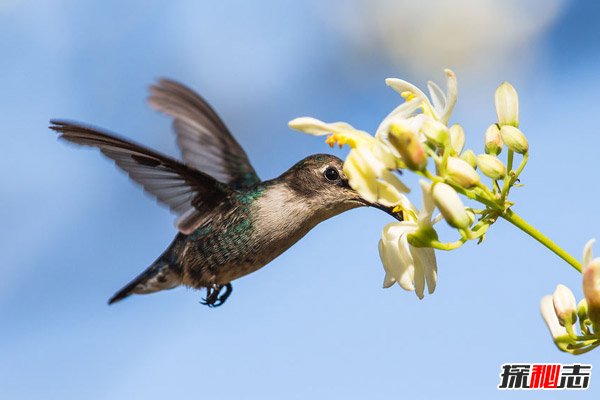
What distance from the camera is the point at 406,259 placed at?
3.82ft

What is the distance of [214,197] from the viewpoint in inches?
95.9

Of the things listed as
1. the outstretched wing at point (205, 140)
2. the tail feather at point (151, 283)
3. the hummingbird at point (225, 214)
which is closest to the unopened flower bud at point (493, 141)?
the hummingbird at point (225, 214)

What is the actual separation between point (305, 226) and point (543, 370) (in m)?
0.89

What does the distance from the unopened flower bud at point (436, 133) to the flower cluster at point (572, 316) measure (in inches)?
9.5

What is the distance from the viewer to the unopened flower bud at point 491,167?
1073 mm

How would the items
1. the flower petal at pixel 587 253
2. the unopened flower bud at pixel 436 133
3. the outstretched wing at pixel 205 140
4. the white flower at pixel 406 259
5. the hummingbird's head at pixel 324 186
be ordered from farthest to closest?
1. the outstretched wing at pixel 205 140
2. the hummingbird's head at pixel 324 186
3. the white flower at pixel 406 259
4. the unopened flower bud at pixel 436 133
5. the flower petal at pixel 587 253

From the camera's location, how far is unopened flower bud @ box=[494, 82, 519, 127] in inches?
47.1

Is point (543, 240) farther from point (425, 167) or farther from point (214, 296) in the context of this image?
point (214, 296)

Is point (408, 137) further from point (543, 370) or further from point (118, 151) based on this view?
point (118, 151)

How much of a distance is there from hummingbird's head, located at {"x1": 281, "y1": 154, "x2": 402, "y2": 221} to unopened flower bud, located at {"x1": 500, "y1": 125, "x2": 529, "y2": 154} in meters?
1.08

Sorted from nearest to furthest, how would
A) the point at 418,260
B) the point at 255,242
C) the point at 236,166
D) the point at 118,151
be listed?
the point at 418,260 < the point at 118,151 < the point at 255,242 < the point at 236,166

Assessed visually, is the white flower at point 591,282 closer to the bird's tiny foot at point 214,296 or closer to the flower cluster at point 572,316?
the flower cluster at point 572,316

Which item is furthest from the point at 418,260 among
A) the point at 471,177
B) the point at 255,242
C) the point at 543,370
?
the point at 255,242

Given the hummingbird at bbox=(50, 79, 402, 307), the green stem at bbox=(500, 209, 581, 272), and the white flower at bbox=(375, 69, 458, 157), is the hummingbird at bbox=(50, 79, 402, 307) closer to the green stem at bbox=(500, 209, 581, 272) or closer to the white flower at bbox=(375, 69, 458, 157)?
the white flower at bbox=(375, 69, 458, 157)
